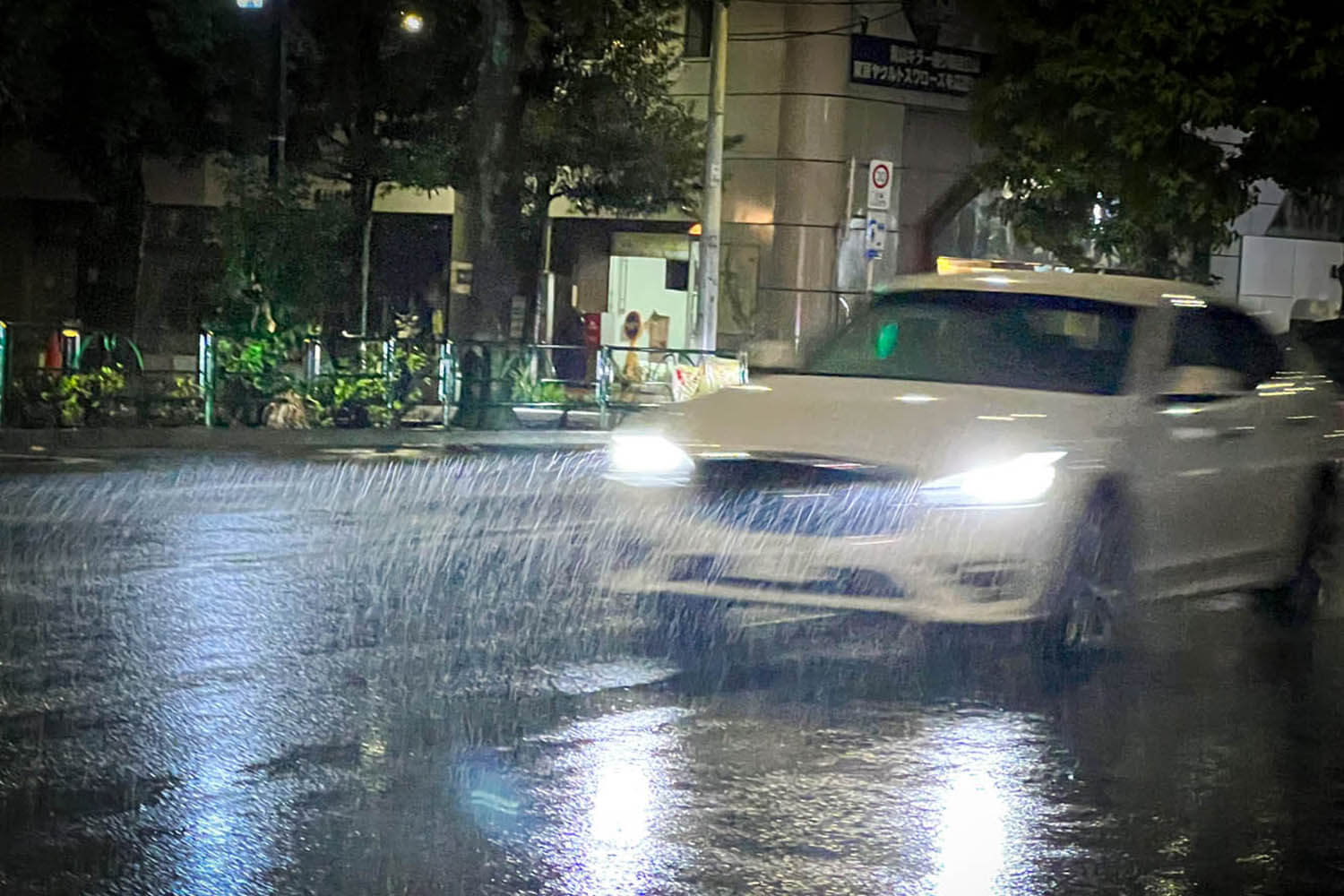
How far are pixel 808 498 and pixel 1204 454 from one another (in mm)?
2360

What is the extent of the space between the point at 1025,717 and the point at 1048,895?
249 centimetres

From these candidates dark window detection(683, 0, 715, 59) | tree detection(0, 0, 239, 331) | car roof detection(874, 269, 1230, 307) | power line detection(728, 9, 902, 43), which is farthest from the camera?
dark window detection(683, 0, 715, 59)

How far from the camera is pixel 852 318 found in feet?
35.9

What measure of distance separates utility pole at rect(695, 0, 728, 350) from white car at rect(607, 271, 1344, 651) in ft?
56.5

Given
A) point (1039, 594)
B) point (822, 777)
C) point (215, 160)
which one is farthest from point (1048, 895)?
point (215, 160)

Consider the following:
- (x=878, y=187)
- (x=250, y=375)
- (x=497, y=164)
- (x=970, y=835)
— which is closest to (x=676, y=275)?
(x=878, y=187)

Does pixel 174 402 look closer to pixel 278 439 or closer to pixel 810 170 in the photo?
pixel 278 439

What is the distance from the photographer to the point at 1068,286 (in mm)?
10273

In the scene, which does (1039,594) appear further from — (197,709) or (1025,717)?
(197,709)

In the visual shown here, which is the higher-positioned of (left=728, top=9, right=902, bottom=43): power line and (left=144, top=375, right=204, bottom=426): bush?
(left=728, top=9, right=902, bottom=43): power line

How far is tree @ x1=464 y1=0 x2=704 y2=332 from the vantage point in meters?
24.8

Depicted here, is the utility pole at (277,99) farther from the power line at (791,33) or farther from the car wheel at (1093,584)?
the car wheel at (1093,584)

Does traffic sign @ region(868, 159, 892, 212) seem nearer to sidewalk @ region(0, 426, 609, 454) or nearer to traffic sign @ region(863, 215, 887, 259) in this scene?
traffic sign @ region(863, 215, 887, 259)

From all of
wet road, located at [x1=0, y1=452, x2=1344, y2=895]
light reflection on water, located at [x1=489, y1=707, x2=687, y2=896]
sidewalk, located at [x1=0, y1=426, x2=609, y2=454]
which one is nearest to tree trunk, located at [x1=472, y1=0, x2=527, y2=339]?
sidewalk, located at [x1=0, y1=426, x2=609, y2=454]
